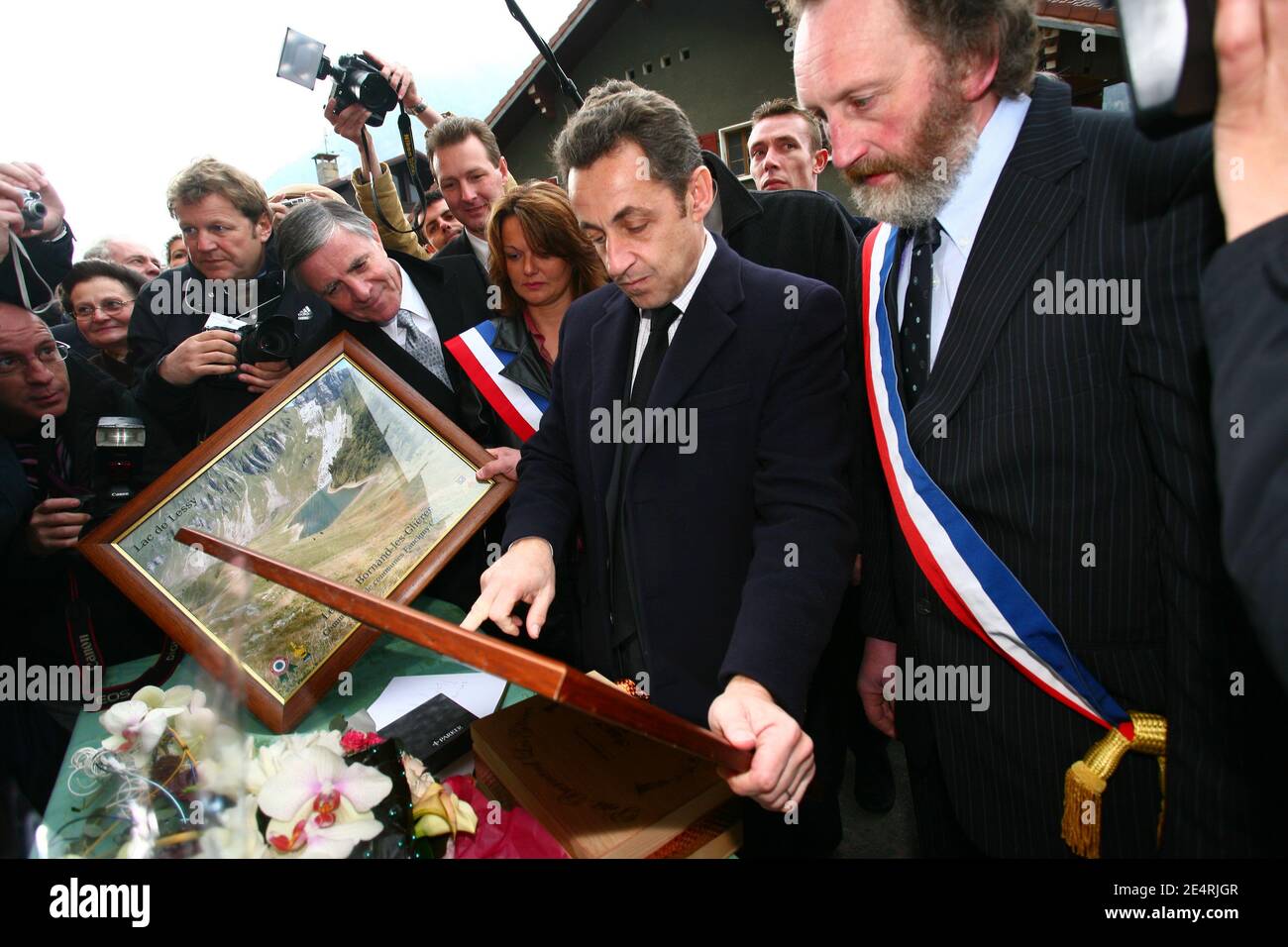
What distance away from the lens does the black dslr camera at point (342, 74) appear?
313cm

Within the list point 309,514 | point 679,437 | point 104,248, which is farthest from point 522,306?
point 104,248

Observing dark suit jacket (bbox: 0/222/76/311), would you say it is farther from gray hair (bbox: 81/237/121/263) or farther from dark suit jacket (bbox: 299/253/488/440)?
gray hair (bbox: 81/237/121/263)

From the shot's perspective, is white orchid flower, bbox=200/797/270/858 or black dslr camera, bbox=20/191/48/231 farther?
black dslr camera, bbox=20/191/48/231

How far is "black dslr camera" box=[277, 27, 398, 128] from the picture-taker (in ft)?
10.3

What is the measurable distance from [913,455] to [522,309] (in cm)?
166

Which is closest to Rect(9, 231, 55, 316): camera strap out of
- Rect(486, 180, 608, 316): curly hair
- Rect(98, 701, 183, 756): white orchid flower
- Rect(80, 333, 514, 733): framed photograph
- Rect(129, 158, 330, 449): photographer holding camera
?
Rect(129, 158, 330, 449): photographer holding camera

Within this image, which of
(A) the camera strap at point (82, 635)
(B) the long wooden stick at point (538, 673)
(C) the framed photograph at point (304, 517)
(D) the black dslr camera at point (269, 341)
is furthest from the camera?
(D) the black dslr camera at point (269, 341)

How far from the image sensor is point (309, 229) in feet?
8.39

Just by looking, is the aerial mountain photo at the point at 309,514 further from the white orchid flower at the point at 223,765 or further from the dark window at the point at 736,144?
the dark window at the point at 736,144

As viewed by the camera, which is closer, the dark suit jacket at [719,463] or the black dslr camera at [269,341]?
the dark suit jacket at [719,463]

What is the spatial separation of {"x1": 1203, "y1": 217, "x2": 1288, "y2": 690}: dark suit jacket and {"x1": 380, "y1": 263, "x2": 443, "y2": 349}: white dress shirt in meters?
2.50

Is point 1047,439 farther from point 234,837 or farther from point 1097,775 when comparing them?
point 234,837

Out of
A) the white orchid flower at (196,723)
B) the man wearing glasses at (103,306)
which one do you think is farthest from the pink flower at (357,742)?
the man wearing glasses at (103,306)
